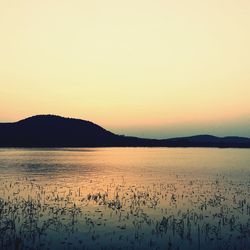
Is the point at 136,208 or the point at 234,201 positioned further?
the point at 234,201

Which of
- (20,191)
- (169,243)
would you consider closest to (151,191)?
(20,191)

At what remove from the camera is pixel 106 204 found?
40688mm

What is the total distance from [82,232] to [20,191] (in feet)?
79.0

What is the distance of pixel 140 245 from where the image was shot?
991 inches

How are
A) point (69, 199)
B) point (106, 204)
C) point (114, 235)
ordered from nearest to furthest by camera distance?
1. point (114, 235)
2. point (106, 204)
3. point (69, 199)

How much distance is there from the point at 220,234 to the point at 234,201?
1672cm

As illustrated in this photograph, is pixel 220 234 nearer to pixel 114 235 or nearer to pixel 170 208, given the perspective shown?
pixel 114 235

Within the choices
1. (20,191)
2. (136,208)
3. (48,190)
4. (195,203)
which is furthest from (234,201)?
(20,191)

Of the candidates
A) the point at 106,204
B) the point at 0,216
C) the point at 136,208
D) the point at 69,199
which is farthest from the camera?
the point at 69,199

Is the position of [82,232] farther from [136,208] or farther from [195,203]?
[195,203]

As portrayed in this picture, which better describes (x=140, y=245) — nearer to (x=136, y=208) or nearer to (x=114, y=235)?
(x=114, y=235)

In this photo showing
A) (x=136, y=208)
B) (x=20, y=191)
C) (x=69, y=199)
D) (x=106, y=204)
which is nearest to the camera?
(x=136, y=208)

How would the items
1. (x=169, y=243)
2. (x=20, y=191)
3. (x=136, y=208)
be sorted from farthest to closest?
(x=20, y=191) < (x=136, y=208) < (x=169, y=243)

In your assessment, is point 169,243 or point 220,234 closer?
point 169,243
